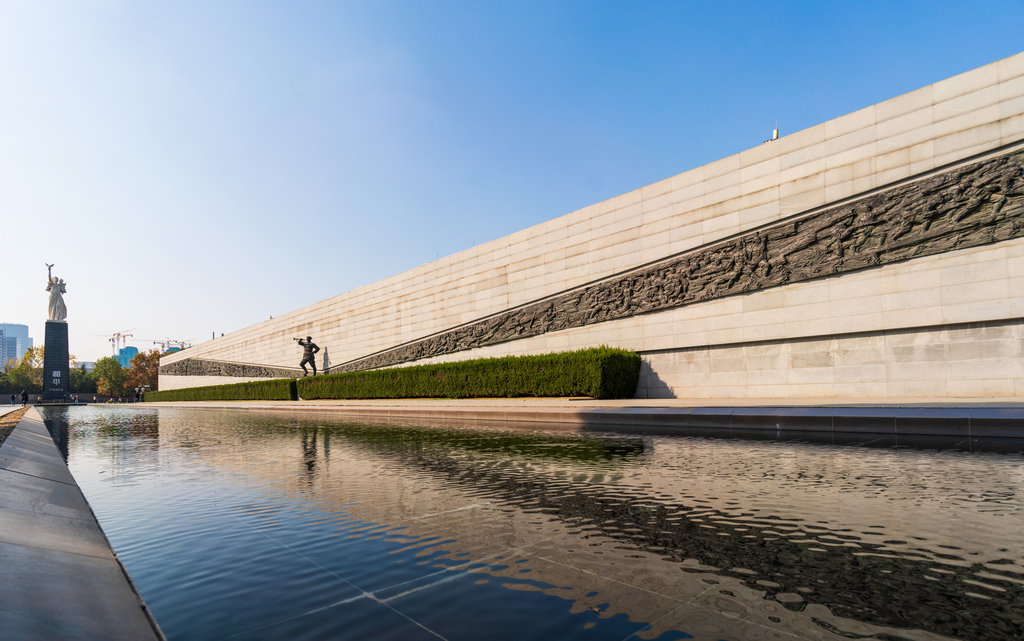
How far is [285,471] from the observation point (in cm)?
683

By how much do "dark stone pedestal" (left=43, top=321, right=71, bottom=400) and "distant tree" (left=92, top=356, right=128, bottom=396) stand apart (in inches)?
1678

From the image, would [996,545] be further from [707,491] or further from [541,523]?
[541,523]

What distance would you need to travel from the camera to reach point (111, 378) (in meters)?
94.9

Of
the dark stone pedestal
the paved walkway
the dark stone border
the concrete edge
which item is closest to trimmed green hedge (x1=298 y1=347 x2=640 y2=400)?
the dark stone border

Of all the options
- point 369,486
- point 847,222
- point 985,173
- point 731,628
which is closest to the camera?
point 731,628

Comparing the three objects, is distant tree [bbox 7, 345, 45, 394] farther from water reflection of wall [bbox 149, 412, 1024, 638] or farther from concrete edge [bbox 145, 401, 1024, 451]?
water reflection of wall [bbox 149, 412, 1024, 638]

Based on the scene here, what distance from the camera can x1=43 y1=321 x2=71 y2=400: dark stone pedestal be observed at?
56.6 meters

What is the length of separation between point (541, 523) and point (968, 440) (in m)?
7.07

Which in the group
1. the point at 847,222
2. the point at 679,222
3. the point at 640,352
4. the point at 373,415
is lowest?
the point at 373,415

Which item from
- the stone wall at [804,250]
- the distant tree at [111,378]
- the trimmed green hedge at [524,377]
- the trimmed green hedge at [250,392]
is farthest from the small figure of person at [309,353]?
the distant tree at [111,378]

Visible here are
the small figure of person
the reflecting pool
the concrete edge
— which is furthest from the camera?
the small figure of person

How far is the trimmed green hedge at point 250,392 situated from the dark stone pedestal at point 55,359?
1494 centimetres

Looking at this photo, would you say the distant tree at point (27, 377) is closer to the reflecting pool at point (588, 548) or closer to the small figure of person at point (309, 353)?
the small figure of person at point (309, 353)

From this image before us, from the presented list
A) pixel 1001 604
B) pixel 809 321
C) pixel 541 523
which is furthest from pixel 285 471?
pixel 809 321
